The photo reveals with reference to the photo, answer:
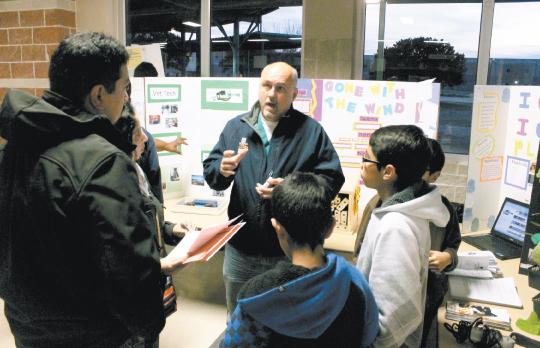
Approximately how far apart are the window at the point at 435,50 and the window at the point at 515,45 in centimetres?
12

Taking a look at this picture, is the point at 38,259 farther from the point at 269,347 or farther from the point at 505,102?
the point at 505,102

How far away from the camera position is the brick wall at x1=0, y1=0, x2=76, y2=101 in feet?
11.9

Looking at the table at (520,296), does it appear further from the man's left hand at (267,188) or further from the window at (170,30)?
the window at (170,30)

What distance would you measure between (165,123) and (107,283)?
2.45 metres

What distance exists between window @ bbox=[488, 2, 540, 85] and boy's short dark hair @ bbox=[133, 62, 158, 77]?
2.47 metres

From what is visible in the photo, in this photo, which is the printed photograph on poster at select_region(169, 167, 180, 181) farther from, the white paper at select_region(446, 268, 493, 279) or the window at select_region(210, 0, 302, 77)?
the white paper at select_region(446, 268, 493, 279)

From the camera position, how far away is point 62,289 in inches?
42.1

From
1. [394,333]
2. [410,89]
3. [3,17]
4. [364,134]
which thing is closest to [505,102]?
[410,89]

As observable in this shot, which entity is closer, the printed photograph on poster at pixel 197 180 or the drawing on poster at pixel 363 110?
the drawing on poster at pixel 363 110

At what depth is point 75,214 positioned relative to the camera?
3.25 ft

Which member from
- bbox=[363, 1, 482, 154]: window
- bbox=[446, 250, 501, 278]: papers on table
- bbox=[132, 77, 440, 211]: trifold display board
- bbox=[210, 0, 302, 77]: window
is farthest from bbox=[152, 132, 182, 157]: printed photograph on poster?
bbox=[446, 250, 501, 278]: papers on table

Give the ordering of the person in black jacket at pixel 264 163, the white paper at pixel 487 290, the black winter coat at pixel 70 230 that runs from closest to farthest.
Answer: the black winter coat at pixel 70 230 → the white paper at pixel 487 290 → the person in black jacket at pixel 264 163

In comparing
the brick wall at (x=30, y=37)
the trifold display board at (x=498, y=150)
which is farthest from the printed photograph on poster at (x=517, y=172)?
the brick wall at (x=30, y=37)

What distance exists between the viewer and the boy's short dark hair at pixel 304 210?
1151mm
